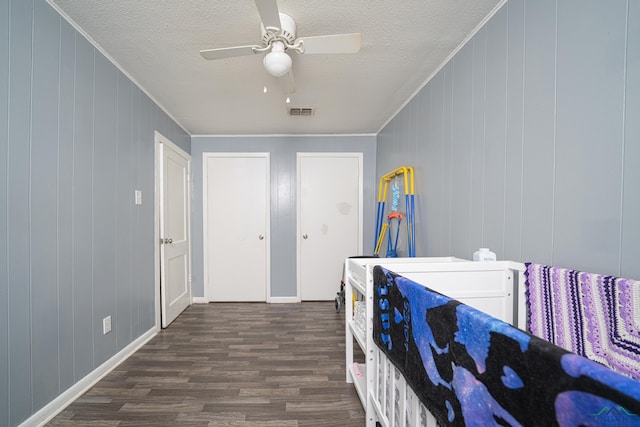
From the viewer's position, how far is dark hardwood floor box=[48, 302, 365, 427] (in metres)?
1.43

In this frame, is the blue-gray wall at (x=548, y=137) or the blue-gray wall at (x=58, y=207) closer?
the blue-gray wall at (x=548, y=137)

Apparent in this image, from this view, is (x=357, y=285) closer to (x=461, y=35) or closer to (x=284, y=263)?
(x=461, y=35)

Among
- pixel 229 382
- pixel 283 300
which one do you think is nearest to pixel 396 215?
pixel 229 382

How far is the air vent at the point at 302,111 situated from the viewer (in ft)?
8.82

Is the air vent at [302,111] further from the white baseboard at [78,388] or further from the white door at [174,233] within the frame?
the white baseboard at [78,388]

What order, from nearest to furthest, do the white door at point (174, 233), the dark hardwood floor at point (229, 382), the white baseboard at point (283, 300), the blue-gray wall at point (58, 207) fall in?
the blue-gray wall at point (58, 207), the dark hardwood floor at point (229, 382), the white door at point (174, 233), the white baseboard at point (283, 300)

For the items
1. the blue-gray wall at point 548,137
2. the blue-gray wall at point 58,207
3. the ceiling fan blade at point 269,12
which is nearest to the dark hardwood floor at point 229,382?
the blue-gray wall at point 58,207

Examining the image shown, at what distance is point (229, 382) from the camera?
68.5 inches

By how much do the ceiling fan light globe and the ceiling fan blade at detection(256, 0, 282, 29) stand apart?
128mm

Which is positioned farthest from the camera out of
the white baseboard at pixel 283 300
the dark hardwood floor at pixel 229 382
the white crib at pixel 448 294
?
the white baseboard at pixel 283 300

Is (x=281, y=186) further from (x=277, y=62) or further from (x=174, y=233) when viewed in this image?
(x=277, y=62)

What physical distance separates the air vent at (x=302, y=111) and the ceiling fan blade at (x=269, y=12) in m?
1.39

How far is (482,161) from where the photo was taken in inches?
57.4

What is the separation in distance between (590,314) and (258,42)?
80.7 inches
